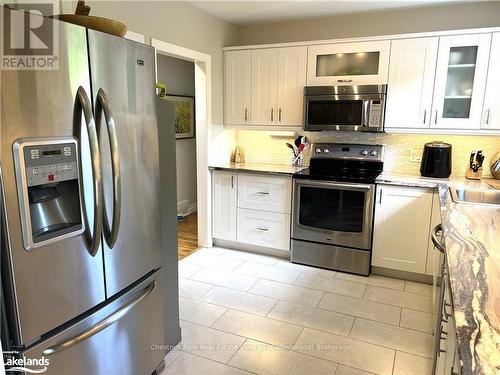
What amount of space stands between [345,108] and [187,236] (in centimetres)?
240

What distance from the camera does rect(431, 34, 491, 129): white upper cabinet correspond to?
3.09 m

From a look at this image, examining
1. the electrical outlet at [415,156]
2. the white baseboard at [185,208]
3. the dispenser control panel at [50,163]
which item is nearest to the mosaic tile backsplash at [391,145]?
the electrical outlet at [415,156]

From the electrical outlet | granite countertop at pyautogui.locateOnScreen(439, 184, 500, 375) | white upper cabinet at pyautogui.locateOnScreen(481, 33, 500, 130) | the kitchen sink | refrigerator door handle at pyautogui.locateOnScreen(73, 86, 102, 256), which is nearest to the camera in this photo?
granite countertop at pyautogui.locateOnScreen(439, 184, 500, 375)

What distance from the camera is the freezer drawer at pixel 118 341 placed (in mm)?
1453

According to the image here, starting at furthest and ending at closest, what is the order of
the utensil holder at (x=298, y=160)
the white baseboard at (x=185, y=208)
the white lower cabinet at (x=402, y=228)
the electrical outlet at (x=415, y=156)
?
the white baseboard at (x=185, y=208) → the utensil holder at (x=298, y=160) → the electrical outlet at (x=415, y=156) → the white lower cabinet at (x=402, y=228)

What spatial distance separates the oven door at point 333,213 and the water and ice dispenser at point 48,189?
247 cm

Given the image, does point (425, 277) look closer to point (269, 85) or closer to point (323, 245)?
point (323, 245)

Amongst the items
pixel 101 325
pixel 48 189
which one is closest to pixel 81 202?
pixel 48 189

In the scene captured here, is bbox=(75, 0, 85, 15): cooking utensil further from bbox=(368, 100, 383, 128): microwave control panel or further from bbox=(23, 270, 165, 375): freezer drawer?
bbox=(368, 100, 383, 128): microwave control panel

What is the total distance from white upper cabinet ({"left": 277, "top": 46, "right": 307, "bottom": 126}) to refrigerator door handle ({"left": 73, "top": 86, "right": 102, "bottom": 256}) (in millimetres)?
2633

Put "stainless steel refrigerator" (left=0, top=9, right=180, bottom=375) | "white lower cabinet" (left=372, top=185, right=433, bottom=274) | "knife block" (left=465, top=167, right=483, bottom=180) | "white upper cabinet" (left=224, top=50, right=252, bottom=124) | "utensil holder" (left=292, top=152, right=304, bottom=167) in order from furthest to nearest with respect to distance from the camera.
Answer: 1. "utensil holder" (left=292, top=152, right=304, bottom=167)
2. "white upper cabinet" (left=224, top=50, right=252, bottom=124)
3. "knife block" (left=465, top=167, right=483, bottom=180)
4. "white lower cabinet" (left=372, top=185, right=433, bottom=274)
5. "stainless steel refrigerator" (left=0, top=9, right=180, bottom=375)

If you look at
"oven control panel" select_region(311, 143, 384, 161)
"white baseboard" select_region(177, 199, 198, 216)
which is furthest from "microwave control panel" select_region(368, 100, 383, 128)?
"white baseboard" select_region(177, 199, 198, 216)

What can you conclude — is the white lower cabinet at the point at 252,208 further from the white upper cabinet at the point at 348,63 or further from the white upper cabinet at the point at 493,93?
the white upper cabinet at the point at 493,93

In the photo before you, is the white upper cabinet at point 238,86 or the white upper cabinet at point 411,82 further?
the white upper cabinet at point 238,86
